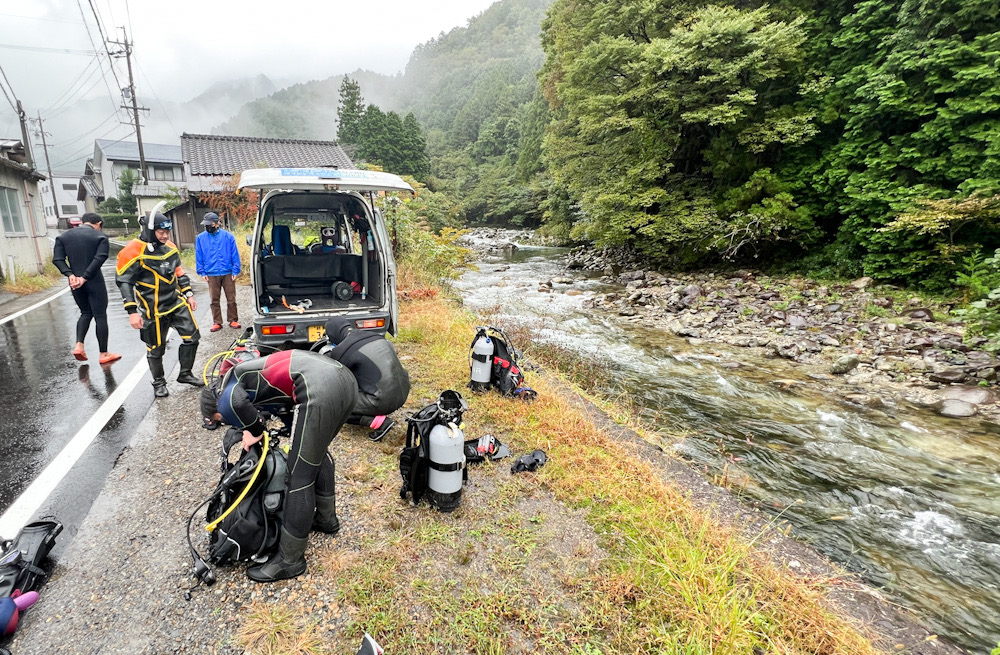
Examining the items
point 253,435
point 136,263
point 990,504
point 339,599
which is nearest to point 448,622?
point 339,599

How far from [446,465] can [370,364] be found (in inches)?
37.7

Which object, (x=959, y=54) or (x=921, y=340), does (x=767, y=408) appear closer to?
(x=921, y=340)

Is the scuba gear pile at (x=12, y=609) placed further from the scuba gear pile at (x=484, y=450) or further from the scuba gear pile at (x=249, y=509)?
the scuba gear pile at (x=484, y=450)

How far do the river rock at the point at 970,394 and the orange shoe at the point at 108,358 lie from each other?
11.4m

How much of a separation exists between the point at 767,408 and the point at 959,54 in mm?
8836

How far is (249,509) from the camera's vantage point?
101 inches

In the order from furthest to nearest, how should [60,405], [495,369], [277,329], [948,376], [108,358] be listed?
1. [948,376]
2. [108,358]
3. [495,369]
4. [277,329]
5. [60,405]

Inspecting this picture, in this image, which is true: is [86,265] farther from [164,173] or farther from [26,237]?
[164,173]

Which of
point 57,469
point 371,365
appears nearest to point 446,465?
point 371,365

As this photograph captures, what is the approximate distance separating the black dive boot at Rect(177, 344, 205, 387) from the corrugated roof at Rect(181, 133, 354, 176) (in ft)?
62.3

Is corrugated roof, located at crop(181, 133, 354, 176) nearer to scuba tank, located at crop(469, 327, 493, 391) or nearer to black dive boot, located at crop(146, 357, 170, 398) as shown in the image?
black dive boot, located at crop(146, 357, 170, 398)

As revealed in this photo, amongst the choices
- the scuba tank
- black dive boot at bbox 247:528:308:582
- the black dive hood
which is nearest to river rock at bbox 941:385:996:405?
the scuba tank

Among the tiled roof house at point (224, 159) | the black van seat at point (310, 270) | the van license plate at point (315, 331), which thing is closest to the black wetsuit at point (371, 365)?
the van license plate at point (315, 331)

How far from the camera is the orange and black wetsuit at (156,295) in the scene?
4.73 m
